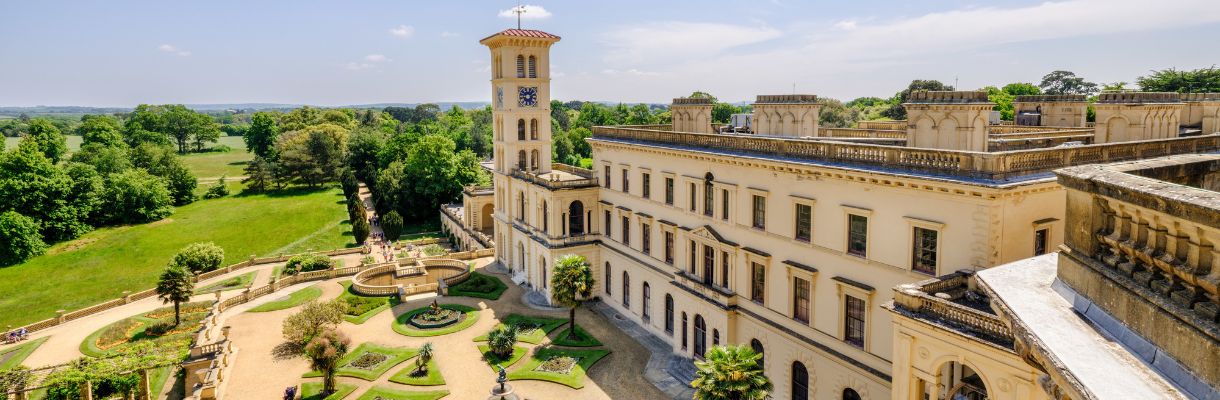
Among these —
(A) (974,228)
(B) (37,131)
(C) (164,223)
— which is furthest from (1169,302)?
(B) (37,131)

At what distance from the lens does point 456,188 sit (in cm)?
8244

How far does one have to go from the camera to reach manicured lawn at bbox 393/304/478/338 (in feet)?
130

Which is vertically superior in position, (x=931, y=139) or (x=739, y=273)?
(x=931, y=139)

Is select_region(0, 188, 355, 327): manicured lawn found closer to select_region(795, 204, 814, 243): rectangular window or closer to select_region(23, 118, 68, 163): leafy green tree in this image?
select_region(23, 118, 68, 163): leafy green tree

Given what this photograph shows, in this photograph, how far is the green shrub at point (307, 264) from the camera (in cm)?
5416

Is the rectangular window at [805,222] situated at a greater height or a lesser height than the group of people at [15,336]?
greater

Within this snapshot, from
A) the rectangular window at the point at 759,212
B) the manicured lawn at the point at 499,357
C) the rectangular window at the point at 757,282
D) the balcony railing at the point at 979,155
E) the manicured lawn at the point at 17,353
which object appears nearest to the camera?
the balcony railing at the point at 979,155

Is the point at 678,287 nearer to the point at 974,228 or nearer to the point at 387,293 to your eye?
the point at 974,228

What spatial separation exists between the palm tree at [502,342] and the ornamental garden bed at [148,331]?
18263 millimetres

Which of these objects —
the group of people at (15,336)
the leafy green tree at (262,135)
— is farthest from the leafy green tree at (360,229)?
the leafy green tree at (262,135)

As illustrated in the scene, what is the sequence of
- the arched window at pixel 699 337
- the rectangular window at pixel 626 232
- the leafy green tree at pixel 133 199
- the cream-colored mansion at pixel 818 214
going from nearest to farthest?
the cream-colored mansion at pixel 818 214
the arched window at pixel 699 337
the rectangular window at pixel 626 232
the leafy green tree at pixel 133 199

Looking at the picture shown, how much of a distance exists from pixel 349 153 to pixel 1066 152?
96.6 meters

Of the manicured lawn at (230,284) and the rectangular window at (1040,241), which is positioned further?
the manicured lawn at (230,284)

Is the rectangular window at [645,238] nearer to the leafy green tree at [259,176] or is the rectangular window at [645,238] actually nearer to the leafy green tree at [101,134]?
the leafy green tree at [259,176]
